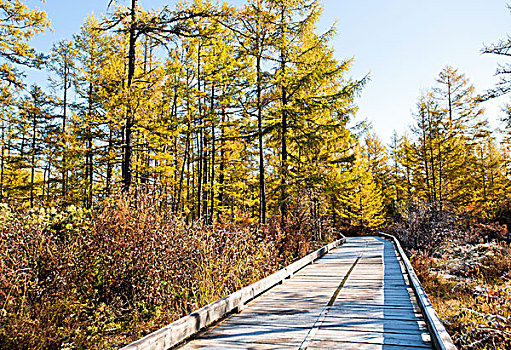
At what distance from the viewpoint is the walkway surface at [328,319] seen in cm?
455

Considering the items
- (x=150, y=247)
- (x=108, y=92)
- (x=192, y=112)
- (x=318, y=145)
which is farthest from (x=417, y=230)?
(x=108, y=92)

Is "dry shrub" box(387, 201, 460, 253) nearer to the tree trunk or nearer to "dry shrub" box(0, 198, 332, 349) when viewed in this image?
"dry shrub" box(0, 198, 332, 349)

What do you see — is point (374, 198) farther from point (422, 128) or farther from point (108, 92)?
point (108, 92)

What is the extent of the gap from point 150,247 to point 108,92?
522 inches

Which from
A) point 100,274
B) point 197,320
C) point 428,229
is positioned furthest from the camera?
point 428,229

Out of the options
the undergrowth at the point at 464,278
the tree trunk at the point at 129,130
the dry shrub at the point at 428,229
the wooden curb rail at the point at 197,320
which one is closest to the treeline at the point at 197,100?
the tree trunk at the point at 129,130

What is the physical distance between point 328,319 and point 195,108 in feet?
50.2

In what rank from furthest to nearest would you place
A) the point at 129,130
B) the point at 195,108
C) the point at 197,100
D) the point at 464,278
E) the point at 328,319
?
the point at 197,100, the point at 195,108, the point at 129,130, the point at 464,278, the point at 328,319

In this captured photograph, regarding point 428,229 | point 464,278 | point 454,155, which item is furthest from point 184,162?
point 454,155

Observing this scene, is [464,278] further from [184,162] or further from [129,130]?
[184,162]

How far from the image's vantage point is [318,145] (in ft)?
53.9

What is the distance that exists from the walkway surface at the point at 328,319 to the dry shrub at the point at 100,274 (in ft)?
2.79

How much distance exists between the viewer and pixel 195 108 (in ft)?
62.3

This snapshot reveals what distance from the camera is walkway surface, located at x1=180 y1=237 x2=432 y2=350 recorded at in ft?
14.9
